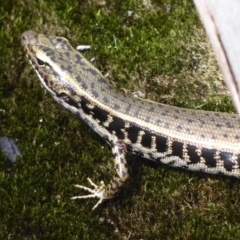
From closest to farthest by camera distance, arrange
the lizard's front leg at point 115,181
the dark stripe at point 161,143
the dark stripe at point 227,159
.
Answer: the dark stripe at point 227,159
the dark stripe at point 161,143
the lizard's front leg at point 115,181

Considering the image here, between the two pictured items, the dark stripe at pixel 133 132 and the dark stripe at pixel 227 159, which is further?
the dark stripe at pixel 133 132

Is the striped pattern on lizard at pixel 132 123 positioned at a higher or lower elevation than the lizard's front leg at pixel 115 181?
higher

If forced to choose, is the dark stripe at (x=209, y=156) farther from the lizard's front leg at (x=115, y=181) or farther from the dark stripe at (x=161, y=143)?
the lizard's front leg at (x=115, y=181)

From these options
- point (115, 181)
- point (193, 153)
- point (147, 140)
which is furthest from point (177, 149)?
point (115, 181)

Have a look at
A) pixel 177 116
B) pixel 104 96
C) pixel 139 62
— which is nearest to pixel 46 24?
pixel 139 62

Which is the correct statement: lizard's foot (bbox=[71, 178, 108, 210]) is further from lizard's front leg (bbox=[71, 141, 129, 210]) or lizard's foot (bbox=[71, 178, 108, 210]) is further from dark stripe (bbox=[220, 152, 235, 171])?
dark stripe (bbox=[220, 152, 235, 171])

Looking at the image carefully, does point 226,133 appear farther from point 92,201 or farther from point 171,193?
point 92,201

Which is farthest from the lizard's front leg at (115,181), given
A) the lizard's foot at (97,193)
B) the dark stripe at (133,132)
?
the dark stripe at (133,132)

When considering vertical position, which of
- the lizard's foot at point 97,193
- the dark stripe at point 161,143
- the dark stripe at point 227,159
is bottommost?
the lizard's foot at point 97,193

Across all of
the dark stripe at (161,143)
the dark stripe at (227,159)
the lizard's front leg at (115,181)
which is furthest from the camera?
the lizard's front leg at (115,181)

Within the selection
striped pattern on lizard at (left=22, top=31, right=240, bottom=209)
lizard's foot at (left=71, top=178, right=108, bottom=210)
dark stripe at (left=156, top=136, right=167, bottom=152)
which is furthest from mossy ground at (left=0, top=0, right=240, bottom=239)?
dark stripe at (left=156, top=136, right=167, bottom=152)
